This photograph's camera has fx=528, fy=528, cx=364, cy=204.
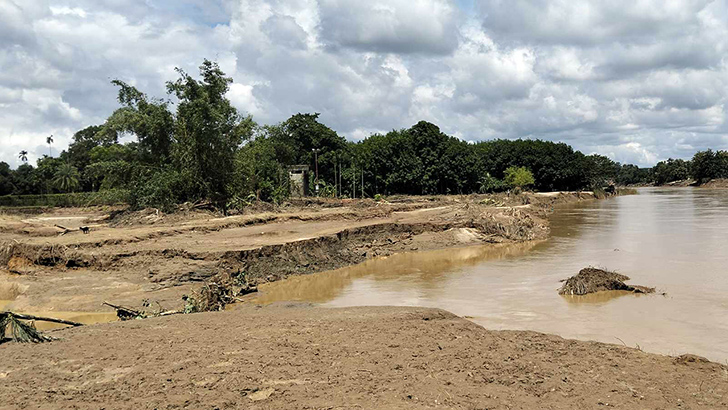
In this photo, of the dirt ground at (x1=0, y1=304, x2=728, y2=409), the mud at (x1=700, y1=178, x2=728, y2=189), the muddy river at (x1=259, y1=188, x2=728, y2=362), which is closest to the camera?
the dirt ground at (x1=0, y1=304, x2=728, y2=409)

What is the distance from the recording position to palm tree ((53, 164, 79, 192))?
58.0 metres

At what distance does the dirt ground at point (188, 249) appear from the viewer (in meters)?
12.6

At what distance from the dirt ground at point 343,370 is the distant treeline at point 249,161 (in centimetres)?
2098

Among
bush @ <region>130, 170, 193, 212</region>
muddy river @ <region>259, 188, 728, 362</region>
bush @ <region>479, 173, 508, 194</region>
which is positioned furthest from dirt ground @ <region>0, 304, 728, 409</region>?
bush @ <region>479, 173, 508, 194</region>

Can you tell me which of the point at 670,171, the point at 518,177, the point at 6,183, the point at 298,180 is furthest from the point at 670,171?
the point at 6,183

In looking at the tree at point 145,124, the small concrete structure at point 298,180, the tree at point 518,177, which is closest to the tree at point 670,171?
the tree at point 518,177

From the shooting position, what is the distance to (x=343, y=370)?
6020 millimetres

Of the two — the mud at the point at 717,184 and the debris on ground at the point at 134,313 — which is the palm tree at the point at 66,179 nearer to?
the debris on ground at the point at 134,313

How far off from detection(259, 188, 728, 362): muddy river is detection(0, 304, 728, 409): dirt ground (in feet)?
7.69

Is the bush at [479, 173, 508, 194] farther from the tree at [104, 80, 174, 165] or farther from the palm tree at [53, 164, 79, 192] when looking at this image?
the palm tree at [53, 164, 79, 192]

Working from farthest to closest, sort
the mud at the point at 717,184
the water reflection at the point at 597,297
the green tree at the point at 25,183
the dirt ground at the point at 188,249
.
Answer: the mud at the point at 717,184 → the green tree at the point at 25,183 → the dirt ground at the point at 188,249 → the water reflection at the point at 597,297

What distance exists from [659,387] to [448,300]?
6865mm

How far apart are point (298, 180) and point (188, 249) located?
27.7 meters

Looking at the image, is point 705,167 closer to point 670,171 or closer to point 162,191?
point 670,171
